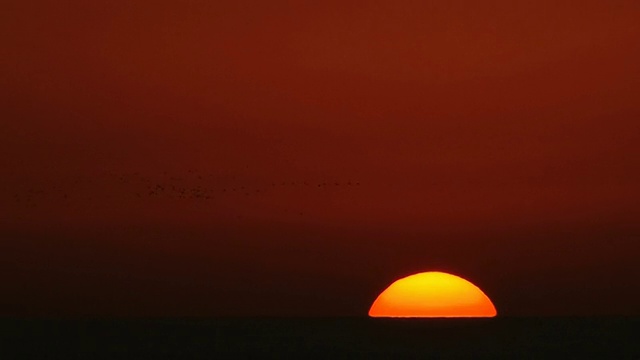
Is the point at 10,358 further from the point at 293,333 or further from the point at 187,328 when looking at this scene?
the point at 293,333

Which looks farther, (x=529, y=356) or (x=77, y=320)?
(x=77, y=320)

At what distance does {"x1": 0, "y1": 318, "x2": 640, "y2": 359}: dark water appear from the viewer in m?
6.91

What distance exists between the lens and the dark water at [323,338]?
6.91m

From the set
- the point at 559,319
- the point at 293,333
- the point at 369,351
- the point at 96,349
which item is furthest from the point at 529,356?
the point at 96,349

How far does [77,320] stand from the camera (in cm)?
736

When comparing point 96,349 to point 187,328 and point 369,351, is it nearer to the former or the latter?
point 187,328

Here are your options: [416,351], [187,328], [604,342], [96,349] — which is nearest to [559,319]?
[604,342]

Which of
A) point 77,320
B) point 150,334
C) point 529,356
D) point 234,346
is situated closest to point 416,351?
point 529,356

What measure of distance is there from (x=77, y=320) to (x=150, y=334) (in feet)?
1.82

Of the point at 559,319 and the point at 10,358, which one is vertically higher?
the point at 559,319

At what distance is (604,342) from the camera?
689cm

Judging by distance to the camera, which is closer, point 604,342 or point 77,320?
point 604,342

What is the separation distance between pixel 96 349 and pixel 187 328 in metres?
0.65

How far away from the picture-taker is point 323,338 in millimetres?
7133
